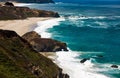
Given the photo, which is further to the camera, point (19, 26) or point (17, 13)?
point (17, 13)

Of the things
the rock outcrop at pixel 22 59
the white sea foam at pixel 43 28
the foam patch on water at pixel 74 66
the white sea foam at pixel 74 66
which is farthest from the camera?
the white sea foam at pixel 43 28

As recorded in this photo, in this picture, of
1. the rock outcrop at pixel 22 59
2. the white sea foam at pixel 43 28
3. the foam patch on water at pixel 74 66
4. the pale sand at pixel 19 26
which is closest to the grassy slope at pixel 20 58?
the rock outcrop at pixel 22 59

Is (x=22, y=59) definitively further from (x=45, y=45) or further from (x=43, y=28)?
(x=43, y=28)

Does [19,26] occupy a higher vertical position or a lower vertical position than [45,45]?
lower

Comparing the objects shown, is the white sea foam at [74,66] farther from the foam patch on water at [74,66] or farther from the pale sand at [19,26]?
the pale sand at [19,26]

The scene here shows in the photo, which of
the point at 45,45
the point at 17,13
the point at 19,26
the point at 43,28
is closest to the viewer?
the point at 45,45

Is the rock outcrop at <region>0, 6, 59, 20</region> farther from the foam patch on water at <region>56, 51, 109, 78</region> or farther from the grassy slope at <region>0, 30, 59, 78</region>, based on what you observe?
the grassy slope at <region>0, 30, 59, 78</region>

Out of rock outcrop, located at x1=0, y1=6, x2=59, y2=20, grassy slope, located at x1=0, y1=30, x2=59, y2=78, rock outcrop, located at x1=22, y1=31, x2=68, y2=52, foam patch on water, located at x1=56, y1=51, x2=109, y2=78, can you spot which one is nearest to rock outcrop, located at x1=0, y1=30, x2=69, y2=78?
grassy slope, located at x1=0, y1=30, x2=59, y2=78

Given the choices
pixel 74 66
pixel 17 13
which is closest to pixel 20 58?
pixel 74 66

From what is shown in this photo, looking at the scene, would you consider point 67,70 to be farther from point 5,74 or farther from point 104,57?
point 5,74
